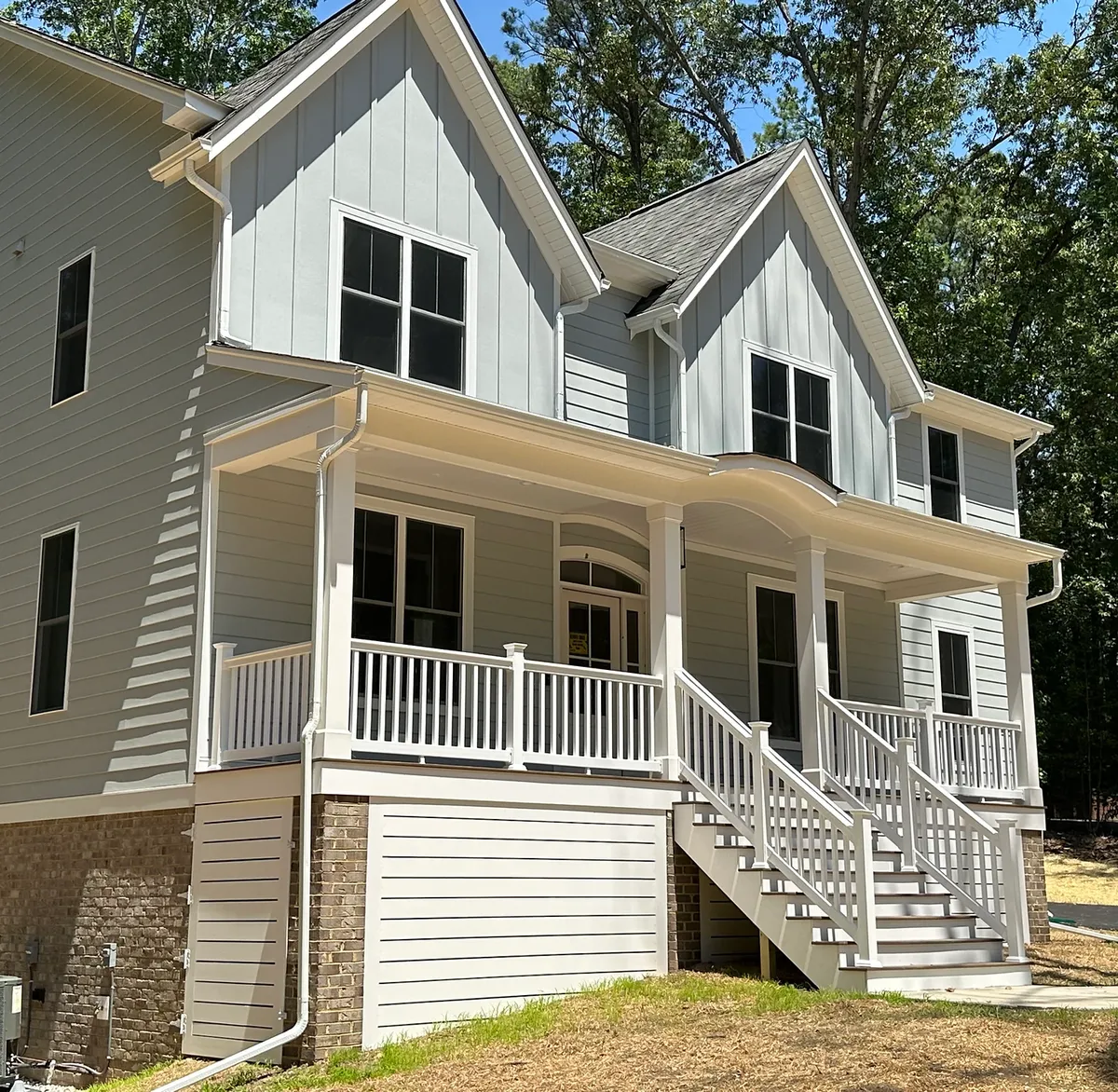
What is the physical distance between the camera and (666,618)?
14.3 m

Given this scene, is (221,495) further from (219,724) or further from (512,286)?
(512,286)

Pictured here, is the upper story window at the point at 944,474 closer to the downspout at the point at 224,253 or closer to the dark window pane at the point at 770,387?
the dark window pane at the point at 770,387

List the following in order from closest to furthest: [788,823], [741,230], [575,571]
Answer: [788,823] → [575,571] → [741,230]

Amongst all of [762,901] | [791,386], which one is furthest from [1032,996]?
[791,386]

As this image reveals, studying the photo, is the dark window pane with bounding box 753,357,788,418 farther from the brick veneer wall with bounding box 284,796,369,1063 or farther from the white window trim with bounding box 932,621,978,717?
the brick veneer wall with bounding box 284,796,369,1063

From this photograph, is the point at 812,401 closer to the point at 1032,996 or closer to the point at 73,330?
the point at 1032,996

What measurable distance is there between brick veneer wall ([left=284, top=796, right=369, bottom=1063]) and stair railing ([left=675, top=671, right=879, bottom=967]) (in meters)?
3.91

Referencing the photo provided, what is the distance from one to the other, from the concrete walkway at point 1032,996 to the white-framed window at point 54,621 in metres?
8.93

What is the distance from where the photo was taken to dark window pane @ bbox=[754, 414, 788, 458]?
59.6 feet

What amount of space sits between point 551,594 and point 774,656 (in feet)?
13.5

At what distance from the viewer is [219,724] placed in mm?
12586

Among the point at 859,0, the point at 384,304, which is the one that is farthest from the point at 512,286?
the point at 859,0

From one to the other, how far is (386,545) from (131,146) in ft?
16.9

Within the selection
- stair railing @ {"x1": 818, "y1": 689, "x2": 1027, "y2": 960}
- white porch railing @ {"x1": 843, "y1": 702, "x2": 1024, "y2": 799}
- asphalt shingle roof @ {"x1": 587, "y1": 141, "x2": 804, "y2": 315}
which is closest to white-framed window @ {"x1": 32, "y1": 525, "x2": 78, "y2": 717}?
asphalt shingle roof @ {"x1": 587, "y1": 141, "x2": 804, "y2": 315}
